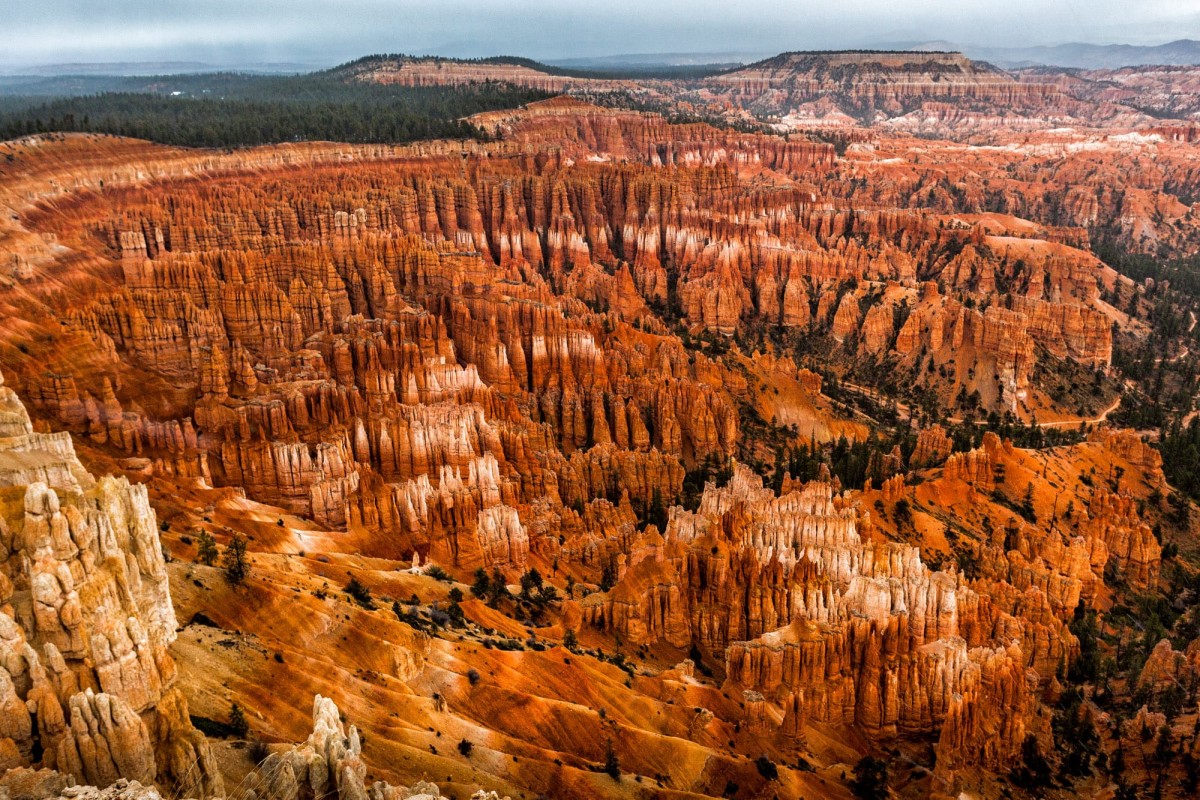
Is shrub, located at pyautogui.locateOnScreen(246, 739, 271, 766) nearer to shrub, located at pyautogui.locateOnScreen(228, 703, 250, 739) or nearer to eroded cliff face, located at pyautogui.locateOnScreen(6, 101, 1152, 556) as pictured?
shrub, located at pyautogui.locateOnScreen(228, 703, 250, 739)

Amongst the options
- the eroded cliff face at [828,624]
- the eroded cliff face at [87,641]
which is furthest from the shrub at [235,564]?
the eroded cliff face at [828,624]

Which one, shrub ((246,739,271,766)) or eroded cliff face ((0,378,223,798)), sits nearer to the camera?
eroded cliff face ((0,378,223,798))

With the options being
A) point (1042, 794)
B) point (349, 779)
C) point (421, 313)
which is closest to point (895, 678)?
point (1042, 794)

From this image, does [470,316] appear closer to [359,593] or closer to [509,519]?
[509,519]

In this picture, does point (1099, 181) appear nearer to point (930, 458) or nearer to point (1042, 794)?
point (930, 458)

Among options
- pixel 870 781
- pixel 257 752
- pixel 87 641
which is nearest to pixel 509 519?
pixel 870 781

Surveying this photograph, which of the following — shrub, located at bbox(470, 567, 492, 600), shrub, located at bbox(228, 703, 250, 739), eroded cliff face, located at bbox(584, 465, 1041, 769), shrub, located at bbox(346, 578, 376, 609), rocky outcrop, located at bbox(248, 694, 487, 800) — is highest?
rocky outcrop, located at bbox(248, 694, 487, 800)

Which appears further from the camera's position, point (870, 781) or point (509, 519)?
point (509, 519)

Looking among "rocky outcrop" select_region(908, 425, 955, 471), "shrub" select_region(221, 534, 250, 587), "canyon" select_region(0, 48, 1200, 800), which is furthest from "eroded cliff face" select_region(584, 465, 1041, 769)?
"rocky outcrop" select_region(908, 425, 955, 471)
